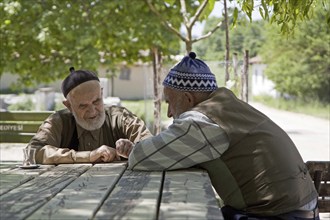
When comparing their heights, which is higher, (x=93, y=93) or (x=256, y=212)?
(x=93, y=93)

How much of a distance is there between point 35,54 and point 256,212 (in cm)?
1416

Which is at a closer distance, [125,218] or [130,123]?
[125,218]

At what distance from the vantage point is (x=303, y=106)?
41.2 metres

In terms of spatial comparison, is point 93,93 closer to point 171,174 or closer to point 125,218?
point 171,174

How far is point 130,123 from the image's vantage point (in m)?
4.84

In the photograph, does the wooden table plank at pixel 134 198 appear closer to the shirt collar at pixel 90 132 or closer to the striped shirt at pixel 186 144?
the striped shirt at pixel 186 144

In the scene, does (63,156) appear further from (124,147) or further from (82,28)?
(82,28)

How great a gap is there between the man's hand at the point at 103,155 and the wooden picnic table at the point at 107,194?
0.34 m

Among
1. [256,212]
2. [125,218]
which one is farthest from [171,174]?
[125,218]

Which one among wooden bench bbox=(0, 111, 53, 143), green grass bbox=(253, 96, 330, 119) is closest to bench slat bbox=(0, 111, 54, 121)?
wooden bench bbox=(0, 111, 53, 143)

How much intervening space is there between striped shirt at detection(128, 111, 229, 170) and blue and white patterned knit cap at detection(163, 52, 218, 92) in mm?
218

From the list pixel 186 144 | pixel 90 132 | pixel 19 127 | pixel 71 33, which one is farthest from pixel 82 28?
pixel 186 144

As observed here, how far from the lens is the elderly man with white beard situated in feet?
15.2

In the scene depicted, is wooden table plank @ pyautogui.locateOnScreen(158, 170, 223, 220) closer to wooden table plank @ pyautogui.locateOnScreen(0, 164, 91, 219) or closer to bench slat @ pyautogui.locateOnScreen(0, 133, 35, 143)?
wooden table plank @ pyautogui.locateOnScreen(0, 164, 91, 219)
